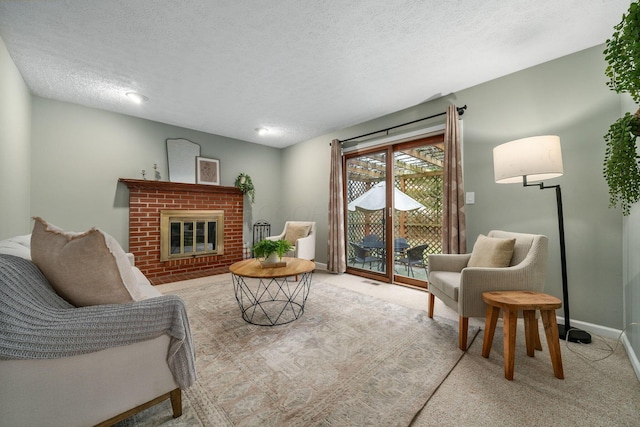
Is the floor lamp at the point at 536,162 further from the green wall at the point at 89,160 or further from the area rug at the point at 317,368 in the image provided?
the green wall at the point at 89,160

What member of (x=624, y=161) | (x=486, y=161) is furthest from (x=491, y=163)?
(x=624, y=161)

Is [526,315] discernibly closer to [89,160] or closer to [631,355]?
[631,355]

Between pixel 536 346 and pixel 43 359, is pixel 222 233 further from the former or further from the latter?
pixel 536 346

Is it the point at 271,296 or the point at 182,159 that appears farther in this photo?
the point at 182,159

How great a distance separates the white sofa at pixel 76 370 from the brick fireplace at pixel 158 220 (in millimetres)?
2710

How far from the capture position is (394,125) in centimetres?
341

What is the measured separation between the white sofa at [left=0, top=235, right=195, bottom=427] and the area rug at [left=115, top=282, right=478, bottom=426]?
0.79ft

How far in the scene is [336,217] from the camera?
3.92 meters

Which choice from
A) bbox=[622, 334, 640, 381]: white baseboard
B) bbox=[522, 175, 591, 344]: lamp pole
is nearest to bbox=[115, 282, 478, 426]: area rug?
Answer: bbox=[522, 175, 591, 344]: lamp pole

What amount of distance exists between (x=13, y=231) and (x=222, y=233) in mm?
2358

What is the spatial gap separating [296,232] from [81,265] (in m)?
3.17

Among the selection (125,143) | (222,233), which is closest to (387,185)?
(222,233)

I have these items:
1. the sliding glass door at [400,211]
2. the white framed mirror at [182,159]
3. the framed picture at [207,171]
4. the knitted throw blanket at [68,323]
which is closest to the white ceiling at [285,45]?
the sliding glass door at [400,211]

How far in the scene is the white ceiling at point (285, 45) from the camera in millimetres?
1708
